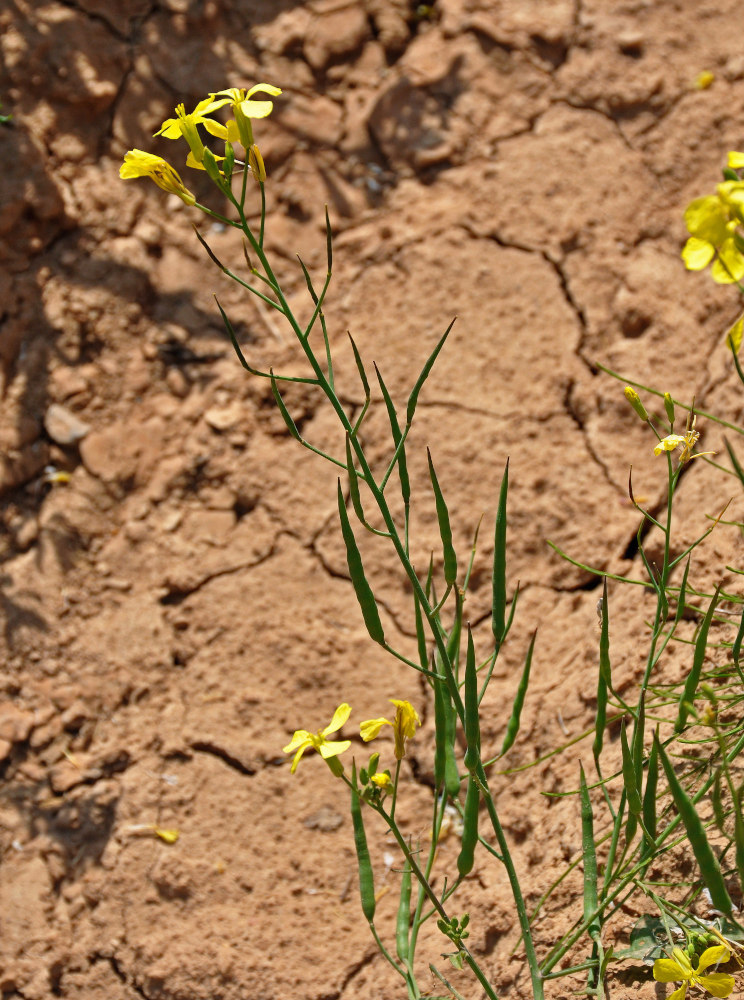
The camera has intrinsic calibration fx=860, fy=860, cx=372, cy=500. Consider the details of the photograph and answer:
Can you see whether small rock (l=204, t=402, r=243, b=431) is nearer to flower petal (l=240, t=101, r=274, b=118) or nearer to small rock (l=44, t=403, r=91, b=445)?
small rock (l=44, t=403, r=91, b=445)

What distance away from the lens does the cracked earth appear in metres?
1.89

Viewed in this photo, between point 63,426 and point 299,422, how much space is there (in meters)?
0.66

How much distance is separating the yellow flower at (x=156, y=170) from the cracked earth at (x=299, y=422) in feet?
4.03

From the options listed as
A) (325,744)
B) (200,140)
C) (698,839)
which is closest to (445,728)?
(325,744)

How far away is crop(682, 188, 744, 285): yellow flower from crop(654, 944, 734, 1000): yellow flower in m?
0.90

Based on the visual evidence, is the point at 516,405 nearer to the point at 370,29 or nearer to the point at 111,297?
the point at 111,297

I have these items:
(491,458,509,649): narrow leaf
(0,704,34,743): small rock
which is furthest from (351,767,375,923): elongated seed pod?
(0,704,34,743): small rock

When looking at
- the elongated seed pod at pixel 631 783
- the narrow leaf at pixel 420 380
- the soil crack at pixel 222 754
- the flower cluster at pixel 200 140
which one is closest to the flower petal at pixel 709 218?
the narrow leaf at pixel 420 380

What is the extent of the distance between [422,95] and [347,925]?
7.98ft

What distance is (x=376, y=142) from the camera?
2801mm

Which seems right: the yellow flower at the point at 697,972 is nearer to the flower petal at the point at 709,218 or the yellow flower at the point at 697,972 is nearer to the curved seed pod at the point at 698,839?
the curved seed pod at the point at 698,839

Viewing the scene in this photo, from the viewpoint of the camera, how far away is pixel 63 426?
243cm

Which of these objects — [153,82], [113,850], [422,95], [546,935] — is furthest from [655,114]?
[113,850]

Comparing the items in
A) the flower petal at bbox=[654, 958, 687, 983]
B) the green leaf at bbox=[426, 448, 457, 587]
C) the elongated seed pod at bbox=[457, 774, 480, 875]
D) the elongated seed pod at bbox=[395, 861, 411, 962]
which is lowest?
the flower petal at bbox=[654, 958, 687, 983]
